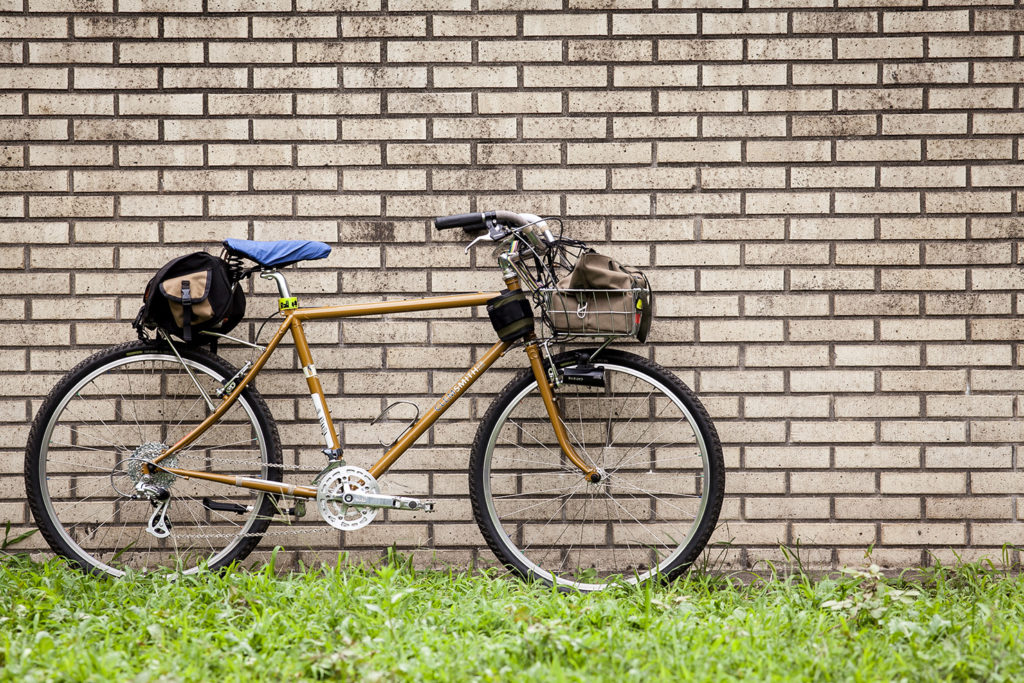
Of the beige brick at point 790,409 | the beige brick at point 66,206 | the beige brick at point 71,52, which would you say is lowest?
the beige brick at point 790,409

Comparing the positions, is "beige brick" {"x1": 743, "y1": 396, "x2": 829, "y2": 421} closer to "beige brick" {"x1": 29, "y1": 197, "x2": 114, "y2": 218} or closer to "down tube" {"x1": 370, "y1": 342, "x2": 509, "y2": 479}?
"down tube" {"x1": 370, "y1": 342, "x2": 509, "y2": 479}

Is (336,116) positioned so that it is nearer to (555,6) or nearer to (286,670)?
(555,6)

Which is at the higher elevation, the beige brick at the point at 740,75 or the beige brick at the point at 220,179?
the beige brick at the point at 740,75

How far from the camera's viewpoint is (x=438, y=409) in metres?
2.79

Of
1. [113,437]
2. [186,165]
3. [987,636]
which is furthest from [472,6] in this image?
[987,636]

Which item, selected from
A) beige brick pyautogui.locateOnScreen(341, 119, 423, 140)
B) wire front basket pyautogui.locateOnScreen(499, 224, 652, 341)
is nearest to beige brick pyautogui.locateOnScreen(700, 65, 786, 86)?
wire front basket pyautogui.locateOnScreen(499, 224, 652, 341)

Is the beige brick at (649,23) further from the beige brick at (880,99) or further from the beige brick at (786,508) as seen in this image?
the beige brick at (786,508)

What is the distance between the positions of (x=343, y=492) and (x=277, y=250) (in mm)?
934

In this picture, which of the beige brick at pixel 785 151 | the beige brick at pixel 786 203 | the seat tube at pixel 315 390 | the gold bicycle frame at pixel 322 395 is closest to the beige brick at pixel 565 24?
the beige brick at pixel 785 151

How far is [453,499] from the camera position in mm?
3018

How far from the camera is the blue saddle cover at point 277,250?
8.84 feet

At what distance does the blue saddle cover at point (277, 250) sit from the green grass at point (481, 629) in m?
1.16

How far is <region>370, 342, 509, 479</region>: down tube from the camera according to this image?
2.77 meters

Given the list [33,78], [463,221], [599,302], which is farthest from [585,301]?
[33,78]
